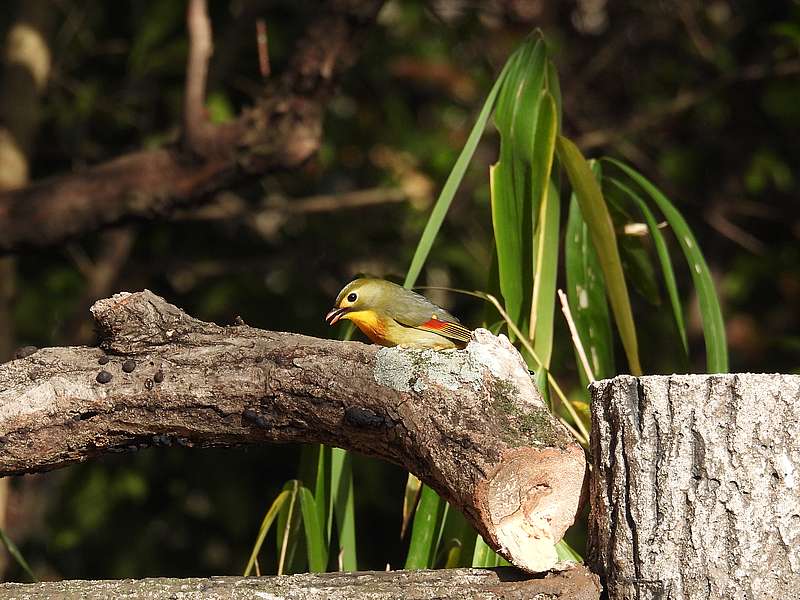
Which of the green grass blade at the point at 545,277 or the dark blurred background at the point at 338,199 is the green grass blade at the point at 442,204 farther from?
the dark blurred background at the point at 338,199

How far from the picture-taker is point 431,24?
18.6 ft

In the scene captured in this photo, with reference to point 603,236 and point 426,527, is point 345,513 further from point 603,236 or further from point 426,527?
point 603,236

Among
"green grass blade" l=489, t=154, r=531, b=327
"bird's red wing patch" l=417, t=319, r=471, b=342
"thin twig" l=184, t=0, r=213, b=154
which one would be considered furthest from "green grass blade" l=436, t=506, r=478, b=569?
"thin twig" l=184, t=0, r=213, b=154

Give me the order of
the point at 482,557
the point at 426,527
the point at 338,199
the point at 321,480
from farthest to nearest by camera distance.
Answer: the point at 338,199 → the point at 321,480 → the point at 426,527 → the point at 482,557

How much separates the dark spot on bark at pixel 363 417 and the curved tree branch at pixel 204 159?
6.08 feet

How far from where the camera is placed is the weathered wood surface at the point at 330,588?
1.35m

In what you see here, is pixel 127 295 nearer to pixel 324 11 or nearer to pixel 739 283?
pixel 324 11

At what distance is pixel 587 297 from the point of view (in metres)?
2.45

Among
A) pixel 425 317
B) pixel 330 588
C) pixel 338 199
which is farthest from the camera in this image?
pixel 338 199

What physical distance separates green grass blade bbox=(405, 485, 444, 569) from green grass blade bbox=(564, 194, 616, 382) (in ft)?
1.49

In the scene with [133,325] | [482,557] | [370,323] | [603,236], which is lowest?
[482,557]

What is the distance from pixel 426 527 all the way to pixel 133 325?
2.74ft

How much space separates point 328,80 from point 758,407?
208 cm

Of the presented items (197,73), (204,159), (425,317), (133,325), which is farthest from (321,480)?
(197,73)
